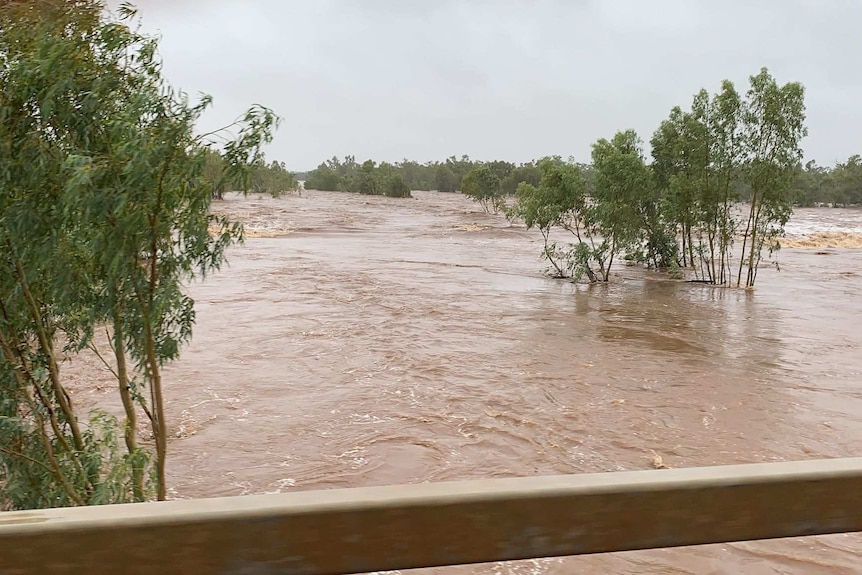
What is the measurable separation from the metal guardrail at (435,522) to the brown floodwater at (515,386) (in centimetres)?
420

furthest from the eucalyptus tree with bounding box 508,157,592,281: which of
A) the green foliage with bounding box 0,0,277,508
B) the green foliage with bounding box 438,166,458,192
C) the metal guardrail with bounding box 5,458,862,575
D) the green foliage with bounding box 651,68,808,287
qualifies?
the green foliage with bounding box 438,166,458,192

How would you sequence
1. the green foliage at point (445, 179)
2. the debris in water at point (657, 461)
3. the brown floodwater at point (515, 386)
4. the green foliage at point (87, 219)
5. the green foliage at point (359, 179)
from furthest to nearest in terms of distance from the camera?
1. the green foliage at point (445, 179)
2. the green foliage at point (359, 179)
3. the debris in water at point (657, 461)
4. the brown floodwater at point (515, 386)
5. the green foliage at point (87, 219)

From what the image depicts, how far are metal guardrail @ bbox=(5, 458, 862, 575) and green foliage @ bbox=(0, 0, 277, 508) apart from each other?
278cm

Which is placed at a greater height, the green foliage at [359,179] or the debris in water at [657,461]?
the green foliage at [359,179]

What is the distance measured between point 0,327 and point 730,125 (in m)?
21.3

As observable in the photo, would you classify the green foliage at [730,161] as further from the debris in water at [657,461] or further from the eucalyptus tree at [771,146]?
the debris in water at [657,461]

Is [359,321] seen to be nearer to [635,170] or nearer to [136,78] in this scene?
[635,170]

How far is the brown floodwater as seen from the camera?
27.5 feet

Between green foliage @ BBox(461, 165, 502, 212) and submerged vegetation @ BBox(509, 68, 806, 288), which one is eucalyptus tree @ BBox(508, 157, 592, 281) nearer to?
submerged vegetation @ BBox(509, 68, 806, 288)

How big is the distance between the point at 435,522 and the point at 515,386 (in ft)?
35.7

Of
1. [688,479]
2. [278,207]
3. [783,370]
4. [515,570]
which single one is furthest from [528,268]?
[278,207]

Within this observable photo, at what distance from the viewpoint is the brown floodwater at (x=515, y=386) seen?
8.38 metres

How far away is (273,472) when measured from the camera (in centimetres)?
831

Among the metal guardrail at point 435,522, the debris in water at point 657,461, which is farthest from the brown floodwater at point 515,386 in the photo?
the metal guardrail at point 435,522
